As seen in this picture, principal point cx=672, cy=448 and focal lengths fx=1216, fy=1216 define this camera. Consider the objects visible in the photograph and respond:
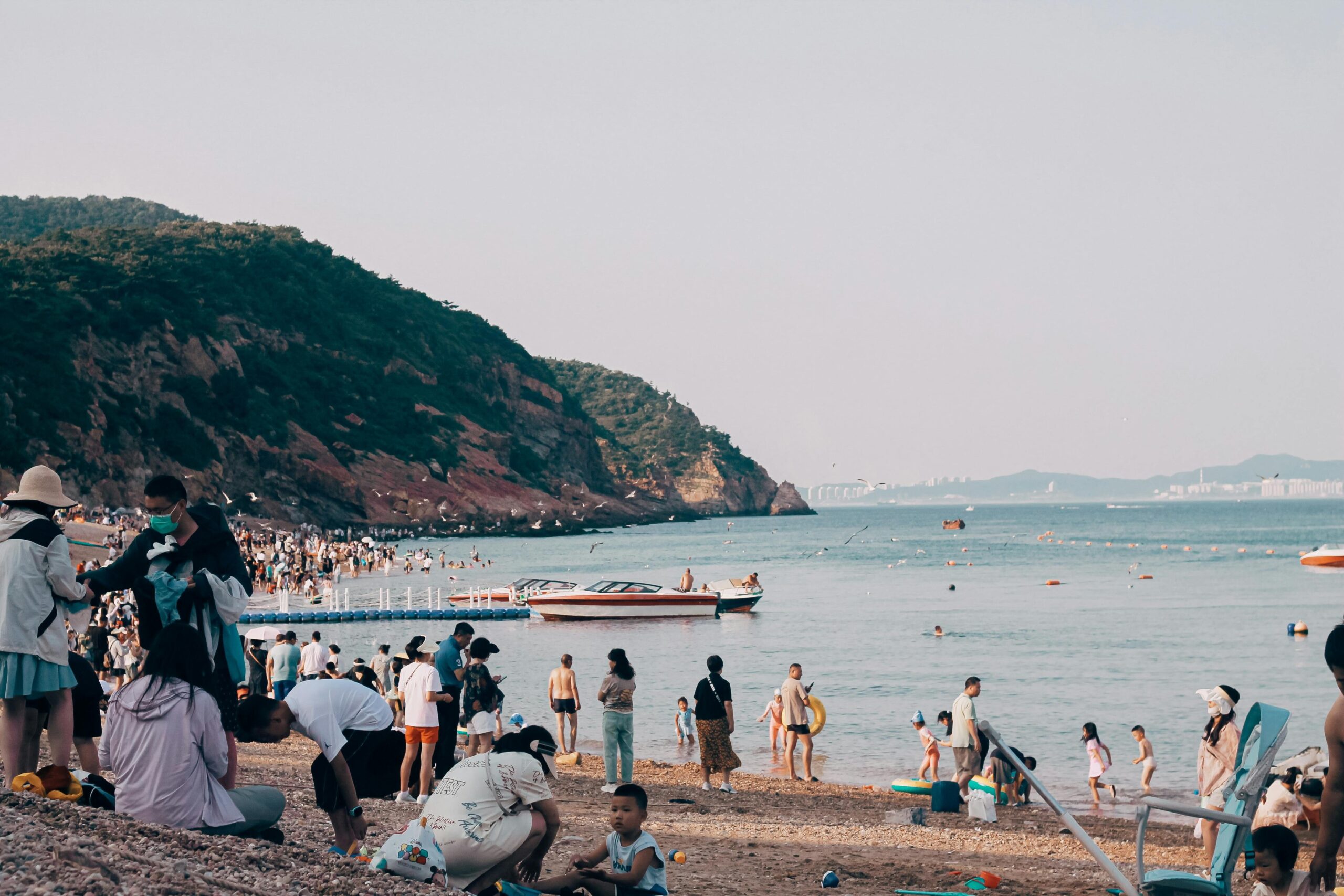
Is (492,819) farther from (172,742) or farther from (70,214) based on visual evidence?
(70,214)

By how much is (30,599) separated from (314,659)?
11934mm

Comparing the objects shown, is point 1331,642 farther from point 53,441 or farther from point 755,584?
point 53,441

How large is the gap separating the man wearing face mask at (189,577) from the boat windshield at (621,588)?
3629 cm

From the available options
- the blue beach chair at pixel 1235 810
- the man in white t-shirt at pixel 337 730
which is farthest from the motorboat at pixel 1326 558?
the man in white t-shirt at pixel 337 730

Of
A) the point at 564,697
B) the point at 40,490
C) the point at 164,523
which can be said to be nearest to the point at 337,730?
the point at 164,523

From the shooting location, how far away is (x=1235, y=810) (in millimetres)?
5512

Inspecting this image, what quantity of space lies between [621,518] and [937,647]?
104 m

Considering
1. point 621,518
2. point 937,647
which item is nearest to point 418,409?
point 621,518

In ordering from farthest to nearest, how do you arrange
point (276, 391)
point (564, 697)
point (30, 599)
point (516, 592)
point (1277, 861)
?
point (276, 391), point (516, 592), point (564, 697), point (30, 599), point (1277, 861)

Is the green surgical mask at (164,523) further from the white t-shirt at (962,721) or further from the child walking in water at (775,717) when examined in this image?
the child walking in water at (775,717)

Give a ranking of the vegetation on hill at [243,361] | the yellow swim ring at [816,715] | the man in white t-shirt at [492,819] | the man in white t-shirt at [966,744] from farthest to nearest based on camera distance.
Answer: the vegetation on hill at [243,361], the yellow swim ring at [816,715], the man in white t-shirt at [966,744], the man in white t-shirt at [492,819]

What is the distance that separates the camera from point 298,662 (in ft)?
59.4

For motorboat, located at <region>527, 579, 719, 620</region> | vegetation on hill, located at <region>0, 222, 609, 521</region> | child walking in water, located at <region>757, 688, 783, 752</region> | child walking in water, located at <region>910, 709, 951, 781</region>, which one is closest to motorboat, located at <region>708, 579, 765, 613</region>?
motorboat, located at <region>527, 579, 719, 620</region>

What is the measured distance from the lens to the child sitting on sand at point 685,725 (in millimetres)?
19172
